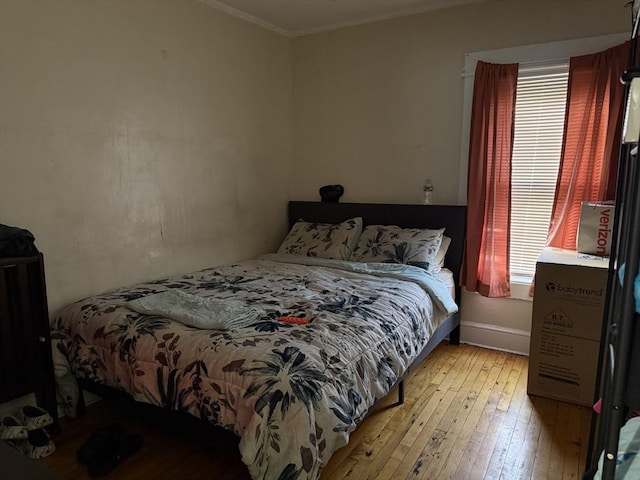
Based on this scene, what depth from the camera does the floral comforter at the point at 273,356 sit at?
1472 millimetres

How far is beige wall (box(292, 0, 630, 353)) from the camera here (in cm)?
296

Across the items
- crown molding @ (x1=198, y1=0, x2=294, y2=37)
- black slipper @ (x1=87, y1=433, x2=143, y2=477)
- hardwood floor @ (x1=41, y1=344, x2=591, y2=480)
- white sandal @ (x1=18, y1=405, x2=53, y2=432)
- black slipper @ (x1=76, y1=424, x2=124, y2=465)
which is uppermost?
crown molding @ (x1=198, y1=0, x2=294, y2=37)

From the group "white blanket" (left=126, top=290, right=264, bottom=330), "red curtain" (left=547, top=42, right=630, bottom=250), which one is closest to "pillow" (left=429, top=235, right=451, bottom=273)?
"red curtain" (left=547, top=42, right=630, bottom=250)

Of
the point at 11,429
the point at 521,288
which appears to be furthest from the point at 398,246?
the point at 11,429

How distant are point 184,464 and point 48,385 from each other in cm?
80

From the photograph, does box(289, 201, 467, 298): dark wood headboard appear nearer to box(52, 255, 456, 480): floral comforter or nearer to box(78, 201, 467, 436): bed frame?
box(78, 201, 467, 436): bed frame

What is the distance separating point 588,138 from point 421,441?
214cm

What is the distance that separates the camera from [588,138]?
8.96 ft

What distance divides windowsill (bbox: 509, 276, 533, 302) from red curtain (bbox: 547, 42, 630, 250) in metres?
0.35

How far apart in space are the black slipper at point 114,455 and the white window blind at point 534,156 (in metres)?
2.68

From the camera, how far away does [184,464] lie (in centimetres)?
195

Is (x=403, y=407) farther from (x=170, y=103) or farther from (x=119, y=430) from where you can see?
(x=170, y=103)

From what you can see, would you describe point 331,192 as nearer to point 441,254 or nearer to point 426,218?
point 426,218

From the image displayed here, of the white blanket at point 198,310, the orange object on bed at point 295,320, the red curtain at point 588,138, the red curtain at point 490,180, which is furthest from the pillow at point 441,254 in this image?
the white blanket at point 198,310
